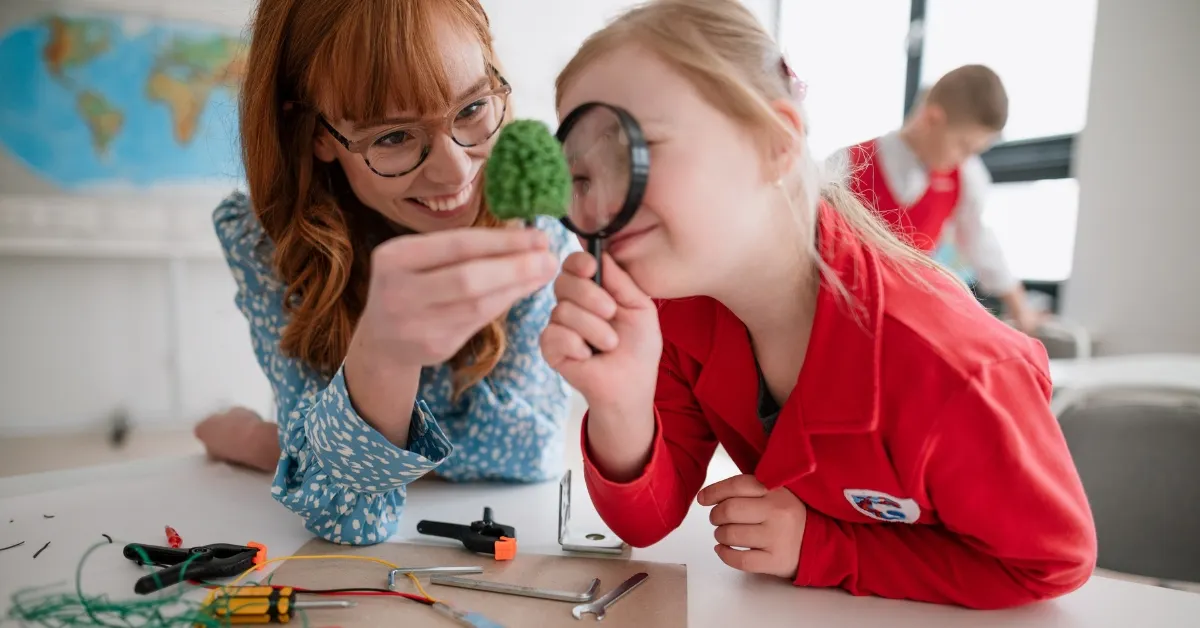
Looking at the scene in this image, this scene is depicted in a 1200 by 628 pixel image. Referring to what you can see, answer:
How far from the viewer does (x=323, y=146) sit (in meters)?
1.40

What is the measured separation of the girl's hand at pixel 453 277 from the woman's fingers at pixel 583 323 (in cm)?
8

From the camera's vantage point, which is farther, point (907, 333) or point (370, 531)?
point (370, 531)

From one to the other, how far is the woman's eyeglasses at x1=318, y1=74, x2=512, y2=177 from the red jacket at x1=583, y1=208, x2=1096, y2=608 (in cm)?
55

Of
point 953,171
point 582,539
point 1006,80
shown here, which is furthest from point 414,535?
point 1006,80

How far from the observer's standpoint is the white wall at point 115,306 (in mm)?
4105

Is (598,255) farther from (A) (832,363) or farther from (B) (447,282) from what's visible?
(A) (832,363)

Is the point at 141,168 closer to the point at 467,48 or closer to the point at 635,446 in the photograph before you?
the point at 467,48

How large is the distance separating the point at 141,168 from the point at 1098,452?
4699mm

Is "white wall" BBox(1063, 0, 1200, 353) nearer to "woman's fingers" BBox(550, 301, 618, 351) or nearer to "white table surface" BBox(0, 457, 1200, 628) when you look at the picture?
"white table surface" BBox(0, 457, 1200, 628)

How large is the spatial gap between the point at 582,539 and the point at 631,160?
2.02ft

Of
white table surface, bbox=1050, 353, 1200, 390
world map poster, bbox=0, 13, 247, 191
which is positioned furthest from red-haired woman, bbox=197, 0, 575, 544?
world map poster, bbox=0, 13, 247, 191

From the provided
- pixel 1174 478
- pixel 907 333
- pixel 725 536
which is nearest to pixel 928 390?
pixel 907 333

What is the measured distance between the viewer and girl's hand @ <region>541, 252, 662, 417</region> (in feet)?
2.84

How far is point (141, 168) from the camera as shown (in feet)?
14.0
